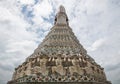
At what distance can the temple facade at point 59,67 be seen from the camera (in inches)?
1065

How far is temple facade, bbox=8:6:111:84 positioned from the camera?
27062 millimetres

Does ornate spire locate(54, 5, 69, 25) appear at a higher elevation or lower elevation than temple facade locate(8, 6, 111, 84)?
higher

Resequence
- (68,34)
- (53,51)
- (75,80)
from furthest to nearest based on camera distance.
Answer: (68,34), (53,51), (75,80)

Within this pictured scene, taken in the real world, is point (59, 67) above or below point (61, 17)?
below

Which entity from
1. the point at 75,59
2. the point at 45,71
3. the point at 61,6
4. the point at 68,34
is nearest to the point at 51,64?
the point at 45,71

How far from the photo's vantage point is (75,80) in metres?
26.8

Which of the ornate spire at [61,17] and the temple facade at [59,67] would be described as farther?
the ornate spire at [61,17]

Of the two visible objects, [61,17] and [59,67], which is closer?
[59,67]

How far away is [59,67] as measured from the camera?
28.5 meters

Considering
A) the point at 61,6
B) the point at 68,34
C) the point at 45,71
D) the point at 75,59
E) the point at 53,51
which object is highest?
the point at 61,6

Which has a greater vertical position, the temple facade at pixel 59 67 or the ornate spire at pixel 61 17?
the ornate spire at pixel 61 17

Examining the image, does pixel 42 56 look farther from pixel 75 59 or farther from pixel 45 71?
pixel 75 59

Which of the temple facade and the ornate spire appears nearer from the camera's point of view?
the temple facade

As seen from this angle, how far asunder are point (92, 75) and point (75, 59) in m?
3.64
